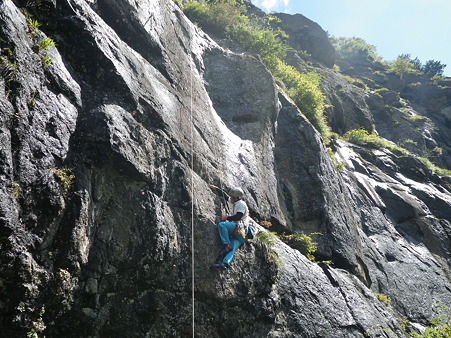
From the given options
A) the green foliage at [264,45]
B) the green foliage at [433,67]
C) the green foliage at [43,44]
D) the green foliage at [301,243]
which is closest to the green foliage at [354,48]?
the green foliage at [433,67]

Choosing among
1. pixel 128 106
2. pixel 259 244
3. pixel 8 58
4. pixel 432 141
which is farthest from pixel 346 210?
pixel 432 141

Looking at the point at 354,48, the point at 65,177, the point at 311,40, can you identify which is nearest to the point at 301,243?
the point at 65,177

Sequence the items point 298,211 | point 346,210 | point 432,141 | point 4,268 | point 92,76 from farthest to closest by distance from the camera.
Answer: point 432,141
point 346,210
point 298,211
point 92,76
point 4,268

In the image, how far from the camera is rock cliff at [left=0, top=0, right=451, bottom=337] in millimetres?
5699

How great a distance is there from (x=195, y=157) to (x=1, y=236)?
464 cm

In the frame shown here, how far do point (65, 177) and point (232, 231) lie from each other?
361cm

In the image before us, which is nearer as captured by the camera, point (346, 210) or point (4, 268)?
point (4, 268)

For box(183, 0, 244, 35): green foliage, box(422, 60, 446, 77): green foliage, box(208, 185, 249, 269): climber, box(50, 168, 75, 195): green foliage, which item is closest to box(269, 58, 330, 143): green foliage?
box(183, 0, 244, 35): green foliage

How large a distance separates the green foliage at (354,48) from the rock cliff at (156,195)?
4141 centimetres

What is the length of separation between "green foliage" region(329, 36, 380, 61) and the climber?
154ft

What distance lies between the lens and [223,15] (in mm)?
20000

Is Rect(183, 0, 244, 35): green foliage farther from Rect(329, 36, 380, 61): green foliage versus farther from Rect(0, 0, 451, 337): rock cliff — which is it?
Rect(329, 36, 380, 61): green foliage

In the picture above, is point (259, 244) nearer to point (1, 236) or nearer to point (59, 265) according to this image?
point (59, 265)

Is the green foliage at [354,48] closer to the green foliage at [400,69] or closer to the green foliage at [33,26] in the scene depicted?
the green foliage at [400,69]
